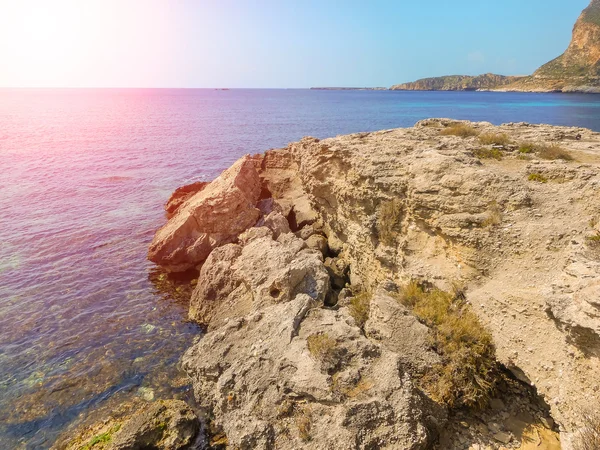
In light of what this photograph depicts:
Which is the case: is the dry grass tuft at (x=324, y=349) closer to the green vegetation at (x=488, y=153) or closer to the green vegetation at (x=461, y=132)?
the green vegetation at (x=488, y=153)

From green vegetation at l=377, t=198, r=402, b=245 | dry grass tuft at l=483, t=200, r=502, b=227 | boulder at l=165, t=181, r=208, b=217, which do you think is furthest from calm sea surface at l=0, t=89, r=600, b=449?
dry grass tuft at l=483, t=200, r=502, b=227

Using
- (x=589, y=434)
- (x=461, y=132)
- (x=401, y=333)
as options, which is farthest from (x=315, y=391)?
(x=461, y=132)

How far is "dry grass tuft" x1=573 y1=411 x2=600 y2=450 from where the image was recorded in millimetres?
6493

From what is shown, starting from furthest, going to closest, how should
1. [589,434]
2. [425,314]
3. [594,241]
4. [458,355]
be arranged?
1. [425,314]
2. [458,355]
3. [594,241]
4. [589,434]

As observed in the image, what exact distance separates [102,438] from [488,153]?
1647 centimetres

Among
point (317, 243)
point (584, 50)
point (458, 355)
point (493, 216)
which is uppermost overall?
point (584, 50)

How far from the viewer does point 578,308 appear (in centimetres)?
756

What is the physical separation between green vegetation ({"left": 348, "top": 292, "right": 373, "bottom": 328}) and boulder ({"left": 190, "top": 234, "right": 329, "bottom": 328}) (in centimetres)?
115

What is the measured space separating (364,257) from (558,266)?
7.38 metres

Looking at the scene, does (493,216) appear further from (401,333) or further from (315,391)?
(315,391)

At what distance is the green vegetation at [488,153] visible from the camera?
14738 millimetres

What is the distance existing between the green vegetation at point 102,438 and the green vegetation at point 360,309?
24.2 ft

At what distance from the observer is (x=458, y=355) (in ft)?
30.5

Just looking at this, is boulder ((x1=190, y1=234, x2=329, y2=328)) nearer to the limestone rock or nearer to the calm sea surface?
the calm sea surface
